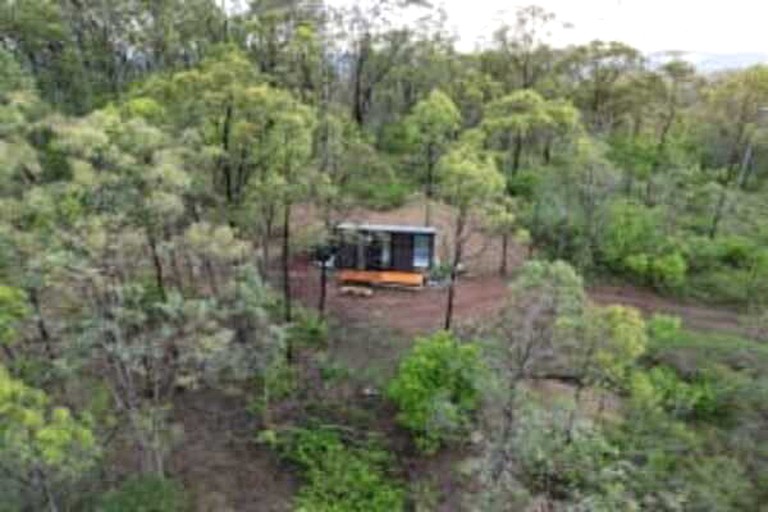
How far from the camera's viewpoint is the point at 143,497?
38.9 feet

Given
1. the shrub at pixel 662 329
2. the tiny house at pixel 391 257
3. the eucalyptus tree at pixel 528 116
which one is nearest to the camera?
the shrub at pixel 662 329

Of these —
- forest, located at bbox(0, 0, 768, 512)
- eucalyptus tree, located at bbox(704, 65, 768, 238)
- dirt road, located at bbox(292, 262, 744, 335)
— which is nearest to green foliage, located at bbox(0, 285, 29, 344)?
forest, located at bbox(0, 0, 768, 512)

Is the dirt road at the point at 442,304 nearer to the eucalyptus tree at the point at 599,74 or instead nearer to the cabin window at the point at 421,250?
the cabin window at the point at 421,250

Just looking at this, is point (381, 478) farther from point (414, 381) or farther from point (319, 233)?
point (319, 233)

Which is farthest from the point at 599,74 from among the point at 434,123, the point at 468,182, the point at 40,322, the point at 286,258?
the point at 40,322

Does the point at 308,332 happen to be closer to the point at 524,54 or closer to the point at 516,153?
the point at 516,153

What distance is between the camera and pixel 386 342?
59.8 ft

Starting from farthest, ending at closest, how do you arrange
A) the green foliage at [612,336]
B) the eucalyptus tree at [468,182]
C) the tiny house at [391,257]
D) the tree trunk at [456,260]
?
the tiny house at [391,257], the tree trunk at [456,260], the eucalyptus tree at [468,182], the green foliage at [612,336]

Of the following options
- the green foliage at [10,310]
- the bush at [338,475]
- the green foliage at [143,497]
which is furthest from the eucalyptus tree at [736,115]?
the green foliage at [10,310]

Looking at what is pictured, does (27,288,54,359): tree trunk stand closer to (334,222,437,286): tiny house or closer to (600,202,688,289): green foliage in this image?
(334,222,437,286): tiny house

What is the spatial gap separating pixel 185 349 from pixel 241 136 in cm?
611

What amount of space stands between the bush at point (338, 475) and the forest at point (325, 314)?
0.06 meters

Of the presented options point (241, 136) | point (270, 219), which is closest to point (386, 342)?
point (270, 219)

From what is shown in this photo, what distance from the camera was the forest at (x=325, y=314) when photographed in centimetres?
1141
